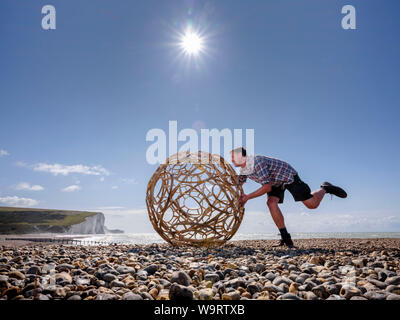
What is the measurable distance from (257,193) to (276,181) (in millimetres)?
640

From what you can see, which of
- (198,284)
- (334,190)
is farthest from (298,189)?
(198,284)

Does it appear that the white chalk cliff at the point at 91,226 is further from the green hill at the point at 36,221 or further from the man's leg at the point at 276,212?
the man's leg at the point at 276,212

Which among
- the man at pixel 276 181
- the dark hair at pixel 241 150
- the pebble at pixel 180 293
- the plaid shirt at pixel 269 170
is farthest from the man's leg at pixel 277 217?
the pebble at pixel 180 293

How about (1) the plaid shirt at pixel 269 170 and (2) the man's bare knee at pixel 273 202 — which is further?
(2) the man's bare knee at pixel 273 202

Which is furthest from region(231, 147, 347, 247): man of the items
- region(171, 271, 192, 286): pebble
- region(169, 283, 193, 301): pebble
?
region(169, 283, 193, 301): pebble

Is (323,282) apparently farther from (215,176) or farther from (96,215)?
(96,215)

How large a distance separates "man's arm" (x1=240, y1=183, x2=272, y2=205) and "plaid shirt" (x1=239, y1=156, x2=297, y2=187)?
168 mm

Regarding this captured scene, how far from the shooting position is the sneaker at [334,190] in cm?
593

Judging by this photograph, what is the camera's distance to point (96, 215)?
57.2m

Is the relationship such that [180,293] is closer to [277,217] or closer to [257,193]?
[257,193]

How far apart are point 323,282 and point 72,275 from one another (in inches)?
98.4

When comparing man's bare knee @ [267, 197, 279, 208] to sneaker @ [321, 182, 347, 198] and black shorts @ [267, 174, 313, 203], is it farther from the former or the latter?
sneaker @ [321, 182, 347, 198]

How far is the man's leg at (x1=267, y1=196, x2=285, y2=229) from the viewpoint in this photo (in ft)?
18.7
